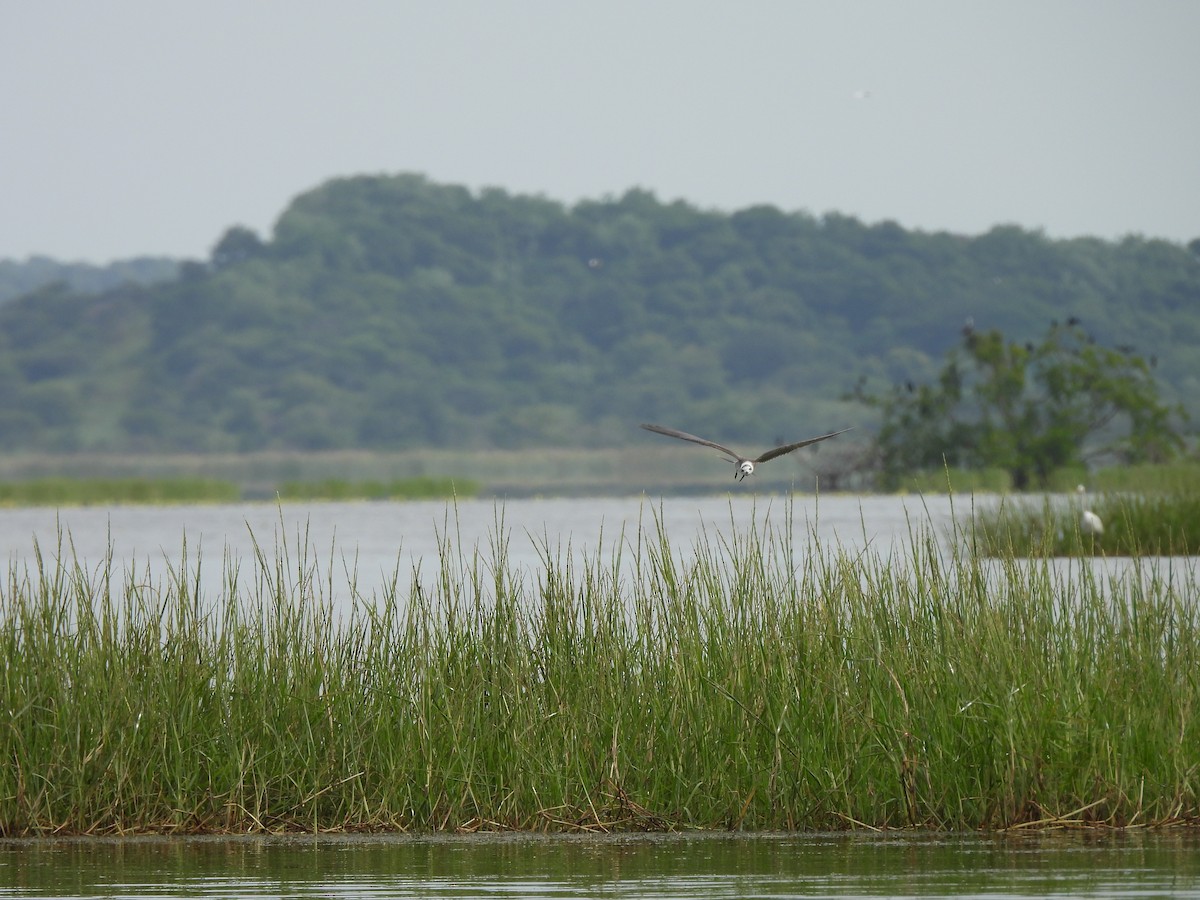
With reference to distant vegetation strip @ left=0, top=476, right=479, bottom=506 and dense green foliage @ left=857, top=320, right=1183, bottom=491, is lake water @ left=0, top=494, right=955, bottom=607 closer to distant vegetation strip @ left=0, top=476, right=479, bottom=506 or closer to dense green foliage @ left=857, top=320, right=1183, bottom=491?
distant vegetation strip @ left=0, top=476, right=479, bottom=506

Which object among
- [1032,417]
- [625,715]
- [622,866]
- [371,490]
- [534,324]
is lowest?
[622,866]

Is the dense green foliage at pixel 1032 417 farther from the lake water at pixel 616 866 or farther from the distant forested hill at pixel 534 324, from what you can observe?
the lake water at pixel 616 866

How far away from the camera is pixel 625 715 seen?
6949 millimetres

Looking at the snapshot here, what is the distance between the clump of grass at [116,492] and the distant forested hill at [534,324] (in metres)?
28.9

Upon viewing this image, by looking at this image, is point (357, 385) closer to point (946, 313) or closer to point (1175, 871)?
point (946, 313)

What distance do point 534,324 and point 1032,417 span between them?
41311mm

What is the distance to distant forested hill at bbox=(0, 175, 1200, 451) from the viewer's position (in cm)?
7475

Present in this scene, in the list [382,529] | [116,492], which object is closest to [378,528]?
[382,529]

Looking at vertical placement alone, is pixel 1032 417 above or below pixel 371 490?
above

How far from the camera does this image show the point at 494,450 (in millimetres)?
74500

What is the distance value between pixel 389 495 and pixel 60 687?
126 ft

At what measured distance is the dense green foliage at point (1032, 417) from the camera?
41844 millimetres

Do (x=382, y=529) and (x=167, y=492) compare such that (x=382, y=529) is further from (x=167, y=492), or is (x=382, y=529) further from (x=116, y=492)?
(x=167, y=492)

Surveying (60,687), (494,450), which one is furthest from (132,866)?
(494,450)
